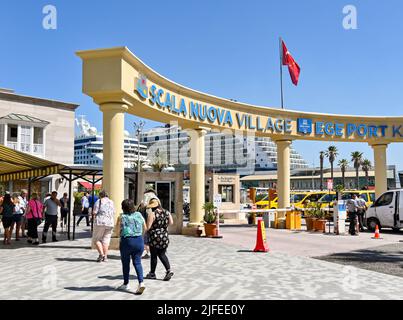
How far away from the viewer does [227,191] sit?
27.8 metres

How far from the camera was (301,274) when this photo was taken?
8.88 metres

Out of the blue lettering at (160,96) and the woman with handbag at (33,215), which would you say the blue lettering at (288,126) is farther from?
the woman with handbag at (33,215)

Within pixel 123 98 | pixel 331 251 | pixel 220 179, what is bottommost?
pixel 331 251

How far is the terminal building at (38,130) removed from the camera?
26.7 meters

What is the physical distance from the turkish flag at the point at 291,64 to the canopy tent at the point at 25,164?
1485cm

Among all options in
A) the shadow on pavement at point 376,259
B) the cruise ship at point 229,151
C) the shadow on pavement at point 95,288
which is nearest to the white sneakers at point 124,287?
the shadow on pavement at point 95,288

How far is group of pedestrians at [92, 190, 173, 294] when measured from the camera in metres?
7.04

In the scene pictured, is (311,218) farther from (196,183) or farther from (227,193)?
(227,193)

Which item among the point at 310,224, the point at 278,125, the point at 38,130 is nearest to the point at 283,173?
the point at 278,125

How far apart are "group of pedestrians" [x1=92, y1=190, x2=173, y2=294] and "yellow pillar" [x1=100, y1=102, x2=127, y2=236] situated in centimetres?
137
